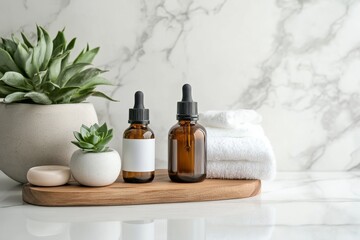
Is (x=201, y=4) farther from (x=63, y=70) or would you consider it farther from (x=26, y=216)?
(x=26, y=216)

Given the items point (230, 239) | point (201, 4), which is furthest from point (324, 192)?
point (201, 4)

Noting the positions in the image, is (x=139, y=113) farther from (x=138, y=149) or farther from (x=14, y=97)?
(x=14, y=97)

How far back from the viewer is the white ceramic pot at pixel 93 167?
95 cm

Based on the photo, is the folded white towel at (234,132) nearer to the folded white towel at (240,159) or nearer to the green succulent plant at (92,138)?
the folded white towel at (240,159)

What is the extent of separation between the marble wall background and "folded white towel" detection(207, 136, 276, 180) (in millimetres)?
232

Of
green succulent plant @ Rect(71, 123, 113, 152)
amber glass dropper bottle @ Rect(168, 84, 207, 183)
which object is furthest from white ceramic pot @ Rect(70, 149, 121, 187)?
amber glass dropper bottle @ Rect(168, 84, 207, 183)

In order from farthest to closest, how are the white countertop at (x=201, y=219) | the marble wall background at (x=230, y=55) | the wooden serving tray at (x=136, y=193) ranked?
the marble wall background at (x=230, y=55)
the wooden serving tray at (x=136, y=193)
the white countertop at (x=201, y=219)

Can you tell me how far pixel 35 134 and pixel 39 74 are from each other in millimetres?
115

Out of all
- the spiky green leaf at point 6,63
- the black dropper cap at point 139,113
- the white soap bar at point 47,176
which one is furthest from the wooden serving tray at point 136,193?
the spiky green leaf at point 6,63

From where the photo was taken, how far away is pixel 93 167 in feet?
3.11

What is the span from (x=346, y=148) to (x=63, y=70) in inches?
27.3

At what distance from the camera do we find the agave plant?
1.02 m

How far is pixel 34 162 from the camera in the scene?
3.41 ft

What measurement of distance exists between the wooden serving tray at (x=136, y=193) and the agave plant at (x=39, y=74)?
0.57 ft
